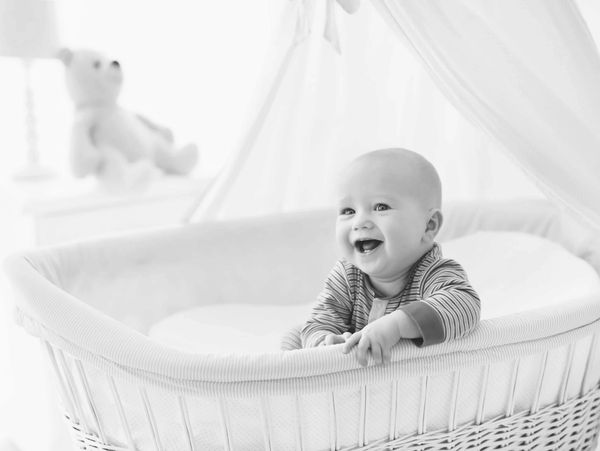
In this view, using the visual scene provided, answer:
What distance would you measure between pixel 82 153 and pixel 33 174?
0.26m

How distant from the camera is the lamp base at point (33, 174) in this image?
229 cm

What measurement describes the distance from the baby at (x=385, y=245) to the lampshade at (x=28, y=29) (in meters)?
1.15

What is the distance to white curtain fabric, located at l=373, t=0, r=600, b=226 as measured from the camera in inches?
53.2

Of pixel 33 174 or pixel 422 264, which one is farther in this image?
pixel 33 174

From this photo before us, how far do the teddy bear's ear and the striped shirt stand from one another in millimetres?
1138

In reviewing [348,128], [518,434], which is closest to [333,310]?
[518,434]

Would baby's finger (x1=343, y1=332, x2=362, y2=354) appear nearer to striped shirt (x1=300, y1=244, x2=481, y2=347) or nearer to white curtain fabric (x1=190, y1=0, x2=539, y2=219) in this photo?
striped shirt (x1=300, y1=244, x2=481, y2=347)

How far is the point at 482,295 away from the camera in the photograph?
1.78 meters

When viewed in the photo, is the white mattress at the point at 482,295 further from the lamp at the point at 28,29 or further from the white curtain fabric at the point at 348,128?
the lamp at the point at 28,29

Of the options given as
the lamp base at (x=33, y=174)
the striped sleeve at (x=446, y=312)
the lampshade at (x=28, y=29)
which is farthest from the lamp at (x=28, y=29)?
the striped sleeve at (x=446, y=312)

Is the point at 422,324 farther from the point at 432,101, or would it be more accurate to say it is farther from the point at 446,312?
the point at 432,101

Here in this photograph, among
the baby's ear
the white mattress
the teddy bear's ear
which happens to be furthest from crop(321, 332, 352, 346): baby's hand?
the teddy bear's ear

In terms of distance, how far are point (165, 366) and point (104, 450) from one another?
0.94 ft

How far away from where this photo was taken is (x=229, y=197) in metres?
1.96
